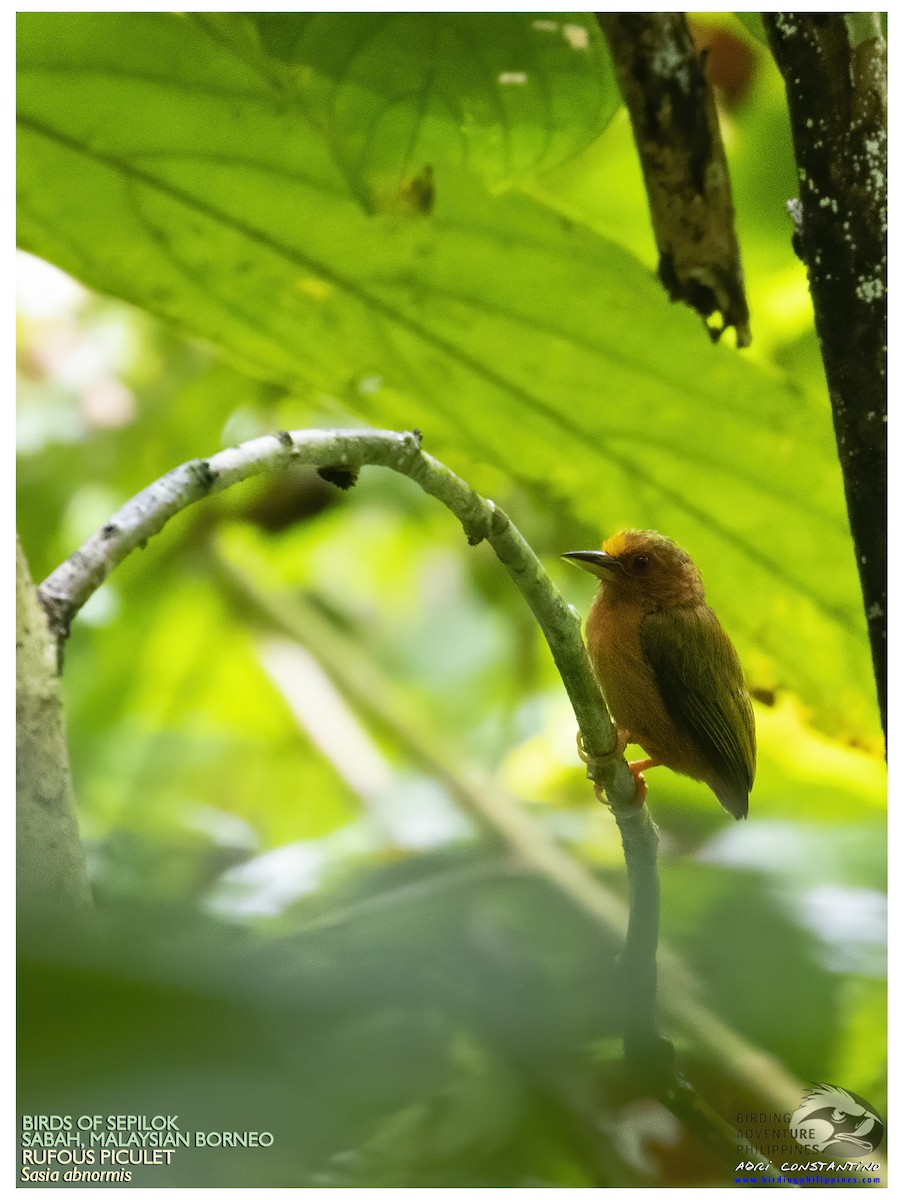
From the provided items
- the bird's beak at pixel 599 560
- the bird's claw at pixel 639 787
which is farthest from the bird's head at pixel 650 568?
the bird's claw at pixel 639 787

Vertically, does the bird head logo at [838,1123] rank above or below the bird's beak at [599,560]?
below

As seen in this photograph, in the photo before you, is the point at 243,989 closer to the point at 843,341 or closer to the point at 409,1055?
the point at 409,1055

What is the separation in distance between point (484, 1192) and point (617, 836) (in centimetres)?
54

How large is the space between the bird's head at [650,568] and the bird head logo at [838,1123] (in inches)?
29.2

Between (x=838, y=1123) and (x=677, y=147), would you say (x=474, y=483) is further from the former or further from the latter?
(x=838, y=1123)

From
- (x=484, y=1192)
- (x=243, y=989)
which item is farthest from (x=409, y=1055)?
(x=484, y=1192)

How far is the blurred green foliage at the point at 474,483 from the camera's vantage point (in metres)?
1.36

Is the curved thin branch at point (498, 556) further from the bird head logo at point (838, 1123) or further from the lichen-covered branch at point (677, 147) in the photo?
the lichen-covered branch at point (677, 147)

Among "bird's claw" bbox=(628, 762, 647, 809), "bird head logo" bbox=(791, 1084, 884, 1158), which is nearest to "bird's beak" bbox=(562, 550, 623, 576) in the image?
"bird's claw" bbox=(628, 762, 647, 809)

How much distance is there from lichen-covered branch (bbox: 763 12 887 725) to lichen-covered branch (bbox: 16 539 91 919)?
1.13 meters

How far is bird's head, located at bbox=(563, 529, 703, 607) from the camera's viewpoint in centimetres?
183

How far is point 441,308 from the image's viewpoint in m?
1.86

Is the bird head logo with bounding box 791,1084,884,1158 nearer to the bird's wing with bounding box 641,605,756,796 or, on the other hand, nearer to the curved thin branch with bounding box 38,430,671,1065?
the curved thin branch with bounding box 38,430,671,1065

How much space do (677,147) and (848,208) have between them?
10.4 inches
